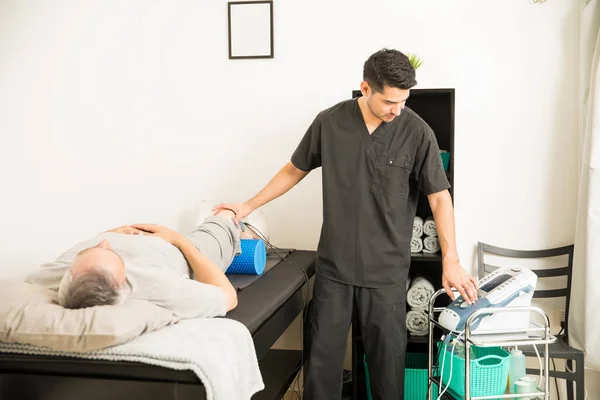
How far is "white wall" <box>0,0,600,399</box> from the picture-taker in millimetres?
2715

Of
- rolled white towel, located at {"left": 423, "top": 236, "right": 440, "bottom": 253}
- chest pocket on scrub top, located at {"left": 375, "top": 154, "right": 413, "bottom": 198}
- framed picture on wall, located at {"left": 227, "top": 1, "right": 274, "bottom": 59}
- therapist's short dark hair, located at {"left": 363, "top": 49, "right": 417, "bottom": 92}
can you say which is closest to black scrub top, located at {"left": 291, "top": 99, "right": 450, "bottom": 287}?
chest pocket on scrub top, located at {"left": 375, "top": 154, "right": 413, "bottom": 198}

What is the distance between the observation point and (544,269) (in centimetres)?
270

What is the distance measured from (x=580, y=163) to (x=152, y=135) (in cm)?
201

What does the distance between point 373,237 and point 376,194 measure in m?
0.15

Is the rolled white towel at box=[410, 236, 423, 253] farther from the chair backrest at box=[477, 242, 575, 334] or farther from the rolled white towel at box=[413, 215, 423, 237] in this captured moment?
the chair backrest at box=[477, 242, 575, 334]

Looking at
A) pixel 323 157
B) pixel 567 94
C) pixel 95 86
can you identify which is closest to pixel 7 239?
pixel 95 86

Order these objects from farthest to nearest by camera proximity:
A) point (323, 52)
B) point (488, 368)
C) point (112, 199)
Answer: point (112, 199) → point (323, 52) → point (488, 368)

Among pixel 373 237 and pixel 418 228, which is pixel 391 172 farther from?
pixel 418 228

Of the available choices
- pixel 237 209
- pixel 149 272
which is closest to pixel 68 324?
pixel 149 272

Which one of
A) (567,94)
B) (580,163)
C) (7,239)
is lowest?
(7,239)

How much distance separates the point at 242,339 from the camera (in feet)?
4.83

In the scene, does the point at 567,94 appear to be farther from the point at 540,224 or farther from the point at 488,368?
the point at 488,368

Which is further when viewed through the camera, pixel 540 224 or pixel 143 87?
pixel 143 87

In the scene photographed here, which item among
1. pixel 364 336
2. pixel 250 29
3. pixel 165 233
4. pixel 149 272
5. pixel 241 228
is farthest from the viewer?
pixel 250 29
